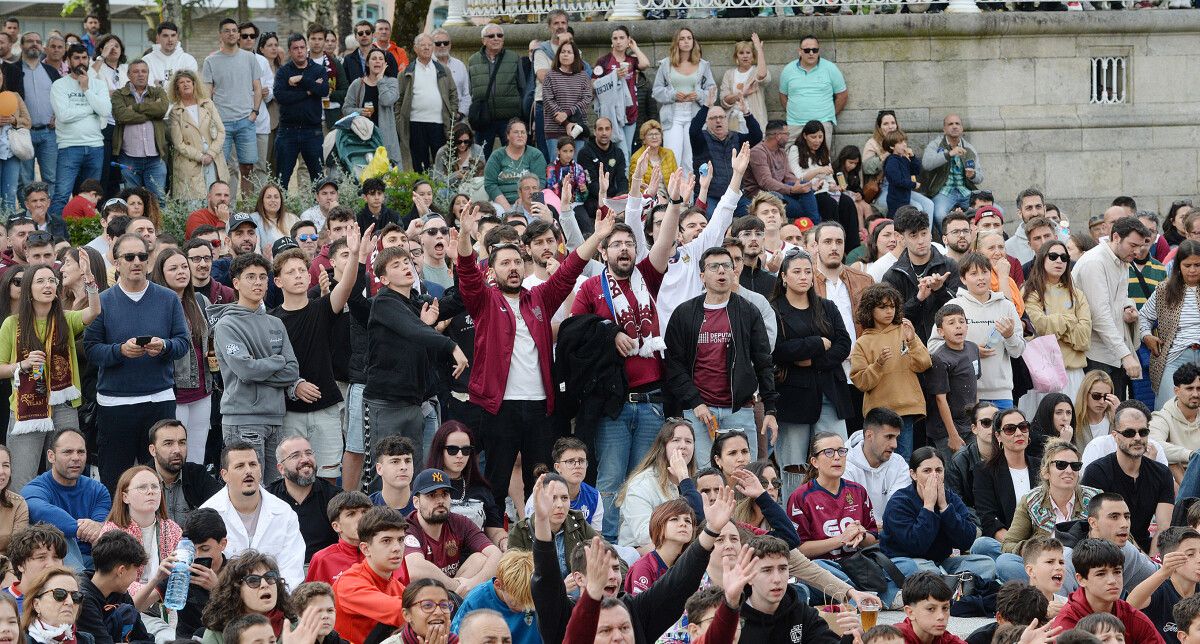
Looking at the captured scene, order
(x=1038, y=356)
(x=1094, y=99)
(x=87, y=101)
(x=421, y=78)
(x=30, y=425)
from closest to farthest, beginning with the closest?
(x=30, y=425) < (x=1038, y=356) < (x=87, y=101) < (x=421, y=78) < (x=1094, y=99)

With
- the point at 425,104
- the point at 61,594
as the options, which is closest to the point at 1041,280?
the point at 425,104

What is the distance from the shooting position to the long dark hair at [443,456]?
1062cm

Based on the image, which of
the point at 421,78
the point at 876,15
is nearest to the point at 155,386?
the point at 421,78

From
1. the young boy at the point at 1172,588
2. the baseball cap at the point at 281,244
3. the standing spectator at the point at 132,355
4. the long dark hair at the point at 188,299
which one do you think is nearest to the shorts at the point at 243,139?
the baseball cap at the point at 281,244

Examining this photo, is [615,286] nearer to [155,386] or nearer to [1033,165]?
[155,386]

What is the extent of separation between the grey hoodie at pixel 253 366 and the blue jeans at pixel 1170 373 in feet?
21.6

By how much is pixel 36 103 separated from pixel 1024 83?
1032 cm

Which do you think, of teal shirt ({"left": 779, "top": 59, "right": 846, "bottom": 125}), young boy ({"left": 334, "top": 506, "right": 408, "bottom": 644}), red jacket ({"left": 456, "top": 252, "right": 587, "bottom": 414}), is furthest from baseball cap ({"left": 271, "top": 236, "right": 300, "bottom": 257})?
teal shirt ({"left": 779, "top": 59, "right": 846, "bottom": 125})

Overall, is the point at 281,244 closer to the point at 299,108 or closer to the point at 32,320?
the point at 32,320

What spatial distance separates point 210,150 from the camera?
56.5 feet

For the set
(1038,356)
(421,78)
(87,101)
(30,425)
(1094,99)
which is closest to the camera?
(30,425)

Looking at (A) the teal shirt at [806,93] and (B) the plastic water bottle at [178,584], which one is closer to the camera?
(B) the plastic water bottle at [178,584]

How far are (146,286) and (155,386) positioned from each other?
66 centimetres

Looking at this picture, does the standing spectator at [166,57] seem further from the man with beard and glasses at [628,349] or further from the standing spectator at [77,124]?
the man with beard and glasses at [628,349]
